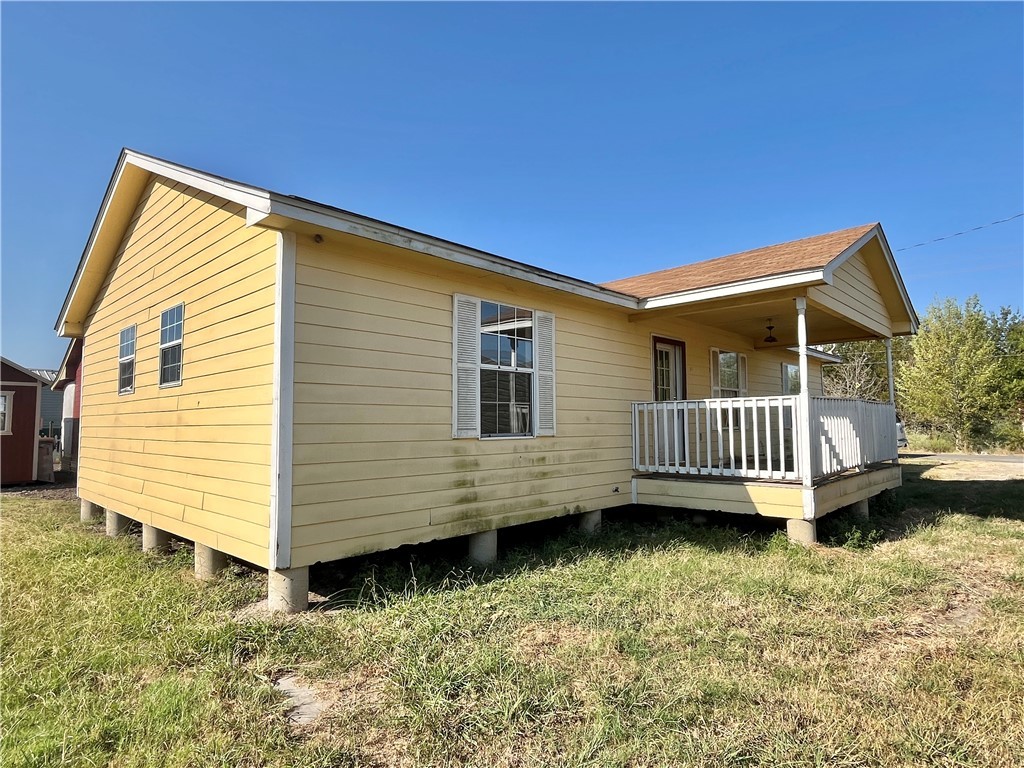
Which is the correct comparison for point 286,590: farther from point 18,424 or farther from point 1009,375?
point 1009,375

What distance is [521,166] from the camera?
15.7 meters

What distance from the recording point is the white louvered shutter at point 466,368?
5.67m

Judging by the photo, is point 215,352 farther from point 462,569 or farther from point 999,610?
point 999,610

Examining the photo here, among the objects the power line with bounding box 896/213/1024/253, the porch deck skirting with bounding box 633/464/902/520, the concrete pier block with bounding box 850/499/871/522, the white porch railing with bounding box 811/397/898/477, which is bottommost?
the concrete pier block with bounding box 850/499/871/522

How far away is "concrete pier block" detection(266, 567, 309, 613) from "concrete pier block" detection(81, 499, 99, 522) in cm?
728

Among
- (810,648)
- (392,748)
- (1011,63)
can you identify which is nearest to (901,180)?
(1011,63)

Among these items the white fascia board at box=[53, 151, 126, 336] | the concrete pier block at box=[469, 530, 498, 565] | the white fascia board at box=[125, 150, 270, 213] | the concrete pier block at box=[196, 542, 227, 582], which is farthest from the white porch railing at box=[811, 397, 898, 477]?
the white fascia board at box=[53, 151, 126, 336]

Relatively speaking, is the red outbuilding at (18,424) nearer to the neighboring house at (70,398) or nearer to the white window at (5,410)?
the white window at (5,410)

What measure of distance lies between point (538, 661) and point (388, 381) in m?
2.76

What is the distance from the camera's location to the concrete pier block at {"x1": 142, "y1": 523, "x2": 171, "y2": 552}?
6.77m

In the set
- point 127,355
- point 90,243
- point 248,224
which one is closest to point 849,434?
point 248,224

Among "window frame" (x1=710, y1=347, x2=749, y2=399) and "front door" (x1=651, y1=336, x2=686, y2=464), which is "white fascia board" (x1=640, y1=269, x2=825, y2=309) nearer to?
"front door" (x1=651, y1=336, x2=686, y2=464)

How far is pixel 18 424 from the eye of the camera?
1509 cm

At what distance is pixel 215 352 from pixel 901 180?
61.3 ft
